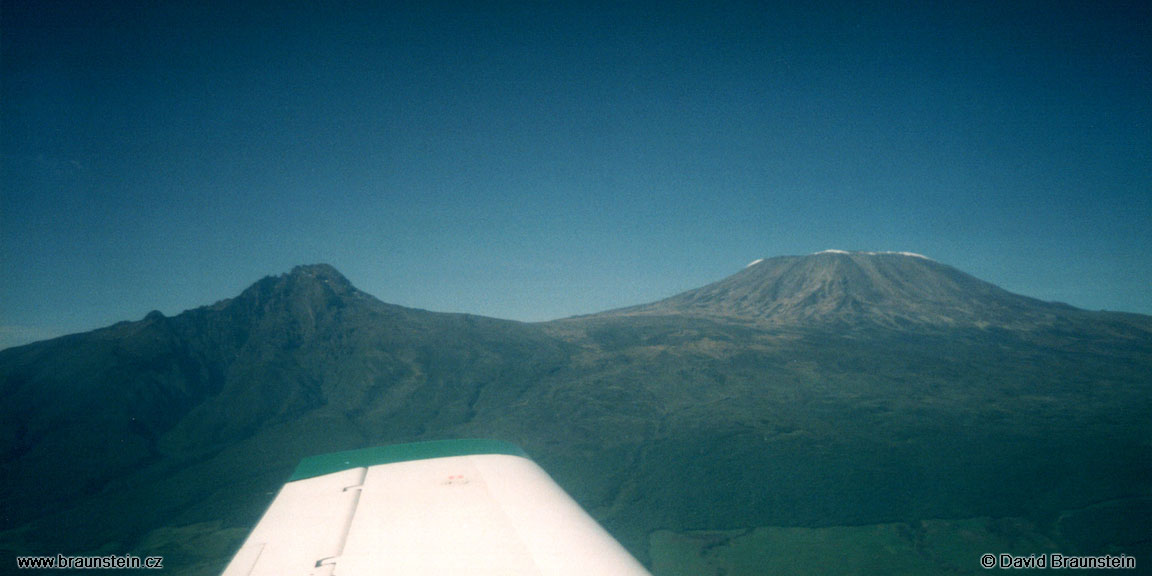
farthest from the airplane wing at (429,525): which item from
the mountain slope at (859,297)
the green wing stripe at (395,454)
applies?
the mountain slope at (859,297)

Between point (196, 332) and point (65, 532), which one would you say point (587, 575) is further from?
point (196, 332)

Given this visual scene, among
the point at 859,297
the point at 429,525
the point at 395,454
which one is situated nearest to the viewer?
the point at 429,525

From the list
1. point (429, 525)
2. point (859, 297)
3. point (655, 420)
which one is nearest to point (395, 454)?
point (429, 525)

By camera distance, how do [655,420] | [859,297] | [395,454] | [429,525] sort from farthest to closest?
[859,297], [655,420], [395,454], [429,525]

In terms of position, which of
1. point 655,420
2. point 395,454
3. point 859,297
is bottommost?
point 655,420

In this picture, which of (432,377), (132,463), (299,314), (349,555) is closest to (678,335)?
(432,377)

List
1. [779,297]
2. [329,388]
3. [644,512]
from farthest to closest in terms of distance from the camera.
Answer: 1. [779,297]
2. [329,388]
3. [644,512]

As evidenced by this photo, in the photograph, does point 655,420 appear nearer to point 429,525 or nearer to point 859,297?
point 429,525
